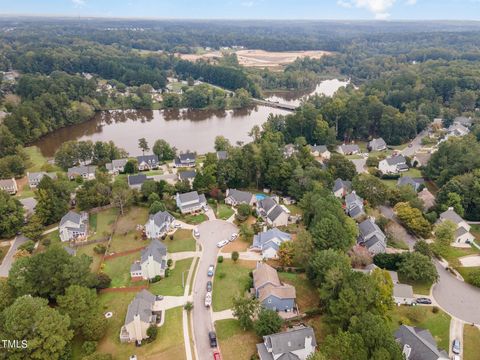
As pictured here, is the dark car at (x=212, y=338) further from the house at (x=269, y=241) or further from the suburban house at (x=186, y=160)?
the suburban house at (x=186, y=160)

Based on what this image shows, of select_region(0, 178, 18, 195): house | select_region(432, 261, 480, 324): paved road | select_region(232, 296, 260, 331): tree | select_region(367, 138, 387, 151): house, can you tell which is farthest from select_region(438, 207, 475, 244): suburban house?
select_region(0, 178, 18, 195): house

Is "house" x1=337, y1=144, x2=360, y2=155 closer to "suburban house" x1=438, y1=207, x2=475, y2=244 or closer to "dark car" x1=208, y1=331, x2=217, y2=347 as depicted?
"suburban house" x1=438, y1=207, x2=475, y2=244

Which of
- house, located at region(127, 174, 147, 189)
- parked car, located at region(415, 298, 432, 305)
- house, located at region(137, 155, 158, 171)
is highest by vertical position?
parked car, located at region(415, 298, 432, 305)

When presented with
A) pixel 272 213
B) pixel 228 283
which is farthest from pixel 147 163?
pixel 228 283

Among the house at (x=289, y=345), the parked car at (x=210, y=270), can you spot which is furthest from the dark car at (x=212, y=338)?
the parked car at (x=210, y=270)

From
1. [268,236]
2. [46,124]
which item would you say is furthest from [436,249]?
[46,124]

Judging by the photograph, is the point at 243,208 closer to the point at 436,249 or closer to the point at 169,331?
the point at 169,331

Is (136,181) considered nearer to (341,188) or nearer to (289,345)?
(341,188)
